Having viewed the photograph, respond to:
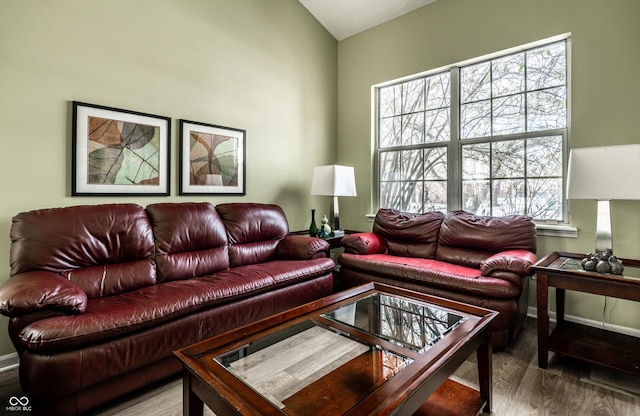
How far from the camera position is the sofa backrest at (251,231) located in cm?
288

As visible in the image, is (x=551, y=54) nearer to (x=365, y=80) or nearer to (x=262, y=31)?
(x=365, y=80)

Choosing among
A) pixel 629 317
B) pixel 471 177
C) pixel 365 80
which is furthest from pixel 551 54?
pixel 629 317

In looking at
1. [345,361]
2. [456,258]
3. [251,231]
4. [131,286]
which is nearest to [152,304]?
[131,286]

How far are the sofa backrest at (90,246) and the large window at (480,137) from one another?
2.77m

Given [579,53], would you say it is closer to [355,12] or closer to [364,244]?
[355,12]

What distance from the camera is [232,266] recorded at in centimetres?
279

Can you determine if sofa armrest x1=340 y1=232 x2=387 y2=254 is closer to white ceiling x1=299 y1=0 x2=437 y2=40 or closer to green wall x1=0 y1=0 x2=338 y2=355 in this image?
green wall x1=0 y1=0 x2=338 y2=355

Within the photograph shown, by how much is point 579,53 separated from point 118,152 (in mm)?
3855

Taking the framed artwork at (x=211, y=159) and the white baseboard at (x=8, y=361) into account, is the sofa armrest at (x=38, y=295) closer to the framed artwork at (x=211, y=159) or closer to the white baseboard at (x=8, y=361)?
the white baseboard at (x=8, y=361)

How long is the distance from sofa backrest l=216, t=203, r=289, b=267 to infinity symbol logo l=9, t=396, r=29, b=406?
4.81 feet

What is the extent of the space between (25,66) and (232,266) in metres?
2.00

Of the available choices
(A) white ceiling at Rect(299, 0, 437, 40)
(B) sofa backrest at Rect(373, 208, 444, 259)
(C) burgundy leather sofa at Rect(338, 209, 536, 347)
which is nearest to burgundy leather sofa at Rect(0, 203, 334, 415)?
(C) burgundy leather sofa at Rect(338, 209, 536, 347)

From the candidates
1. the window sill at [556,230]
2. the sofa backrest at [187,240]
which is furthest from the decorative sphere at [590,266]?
the sofa backrest at [187,240]

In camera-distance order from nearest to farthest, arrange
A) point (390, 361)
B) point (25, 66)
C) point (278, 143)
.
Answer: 1. point (390, 361)
2. point (25, 66)
3. point (278, 143)
